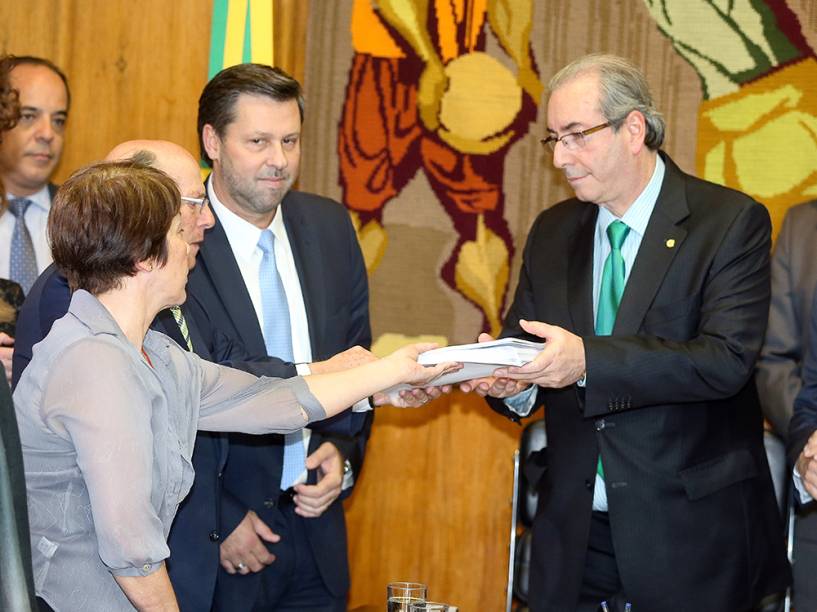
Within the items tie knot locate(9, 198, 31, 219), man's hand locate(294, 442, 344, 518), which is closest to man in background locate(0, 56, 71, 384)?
tie knot locate(9, 198, 31, 219)

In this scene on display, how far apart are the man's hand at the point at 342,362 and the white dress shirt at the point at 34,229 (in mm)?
1378

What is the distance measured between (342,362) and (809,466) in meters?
1.27

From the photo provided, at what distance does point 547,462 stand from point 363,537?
160 cm

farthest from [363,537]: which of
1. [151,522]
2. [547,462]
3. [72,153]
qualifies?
[151,522]

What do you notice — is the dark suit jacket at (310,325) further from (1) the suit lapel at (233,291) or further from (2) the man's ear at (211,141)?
(2) the man's ear at (211,141)

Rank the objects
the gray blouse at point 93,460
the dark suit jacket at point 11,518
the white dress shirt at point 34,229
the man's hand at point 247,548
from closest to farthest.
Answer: the dark suit jacket at point 11,518 < the gray blouse at point 93,460 < the man's hand at point 247,548 < the white dress shirt at point 34,229

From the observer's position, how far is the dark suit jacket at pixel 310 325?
3.14 metres

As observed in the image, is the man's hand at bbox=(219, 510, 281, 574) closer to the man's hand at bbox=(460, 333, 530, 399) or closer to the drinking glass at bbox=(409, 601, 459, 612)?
the man's hand at bbox=(460, 333, 530, 399)

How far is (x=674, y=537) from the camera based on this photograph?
3.02 metres

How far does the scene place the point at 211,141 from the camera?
11.3ft

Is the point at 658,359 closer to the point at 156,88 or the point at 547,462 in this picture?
the point at 547,462

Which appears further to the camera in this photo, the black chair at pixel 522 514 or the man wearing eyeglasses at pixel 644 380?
the black chair at pixel 522 514

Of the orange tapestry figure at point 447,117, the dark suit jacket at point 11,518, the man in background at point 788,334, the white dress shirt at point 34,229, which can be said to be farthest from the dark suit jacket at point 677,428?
the white dress shirt at point 34,229

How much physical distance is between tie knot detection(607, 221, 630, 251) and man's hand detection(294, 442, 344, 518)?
99 centimetres
